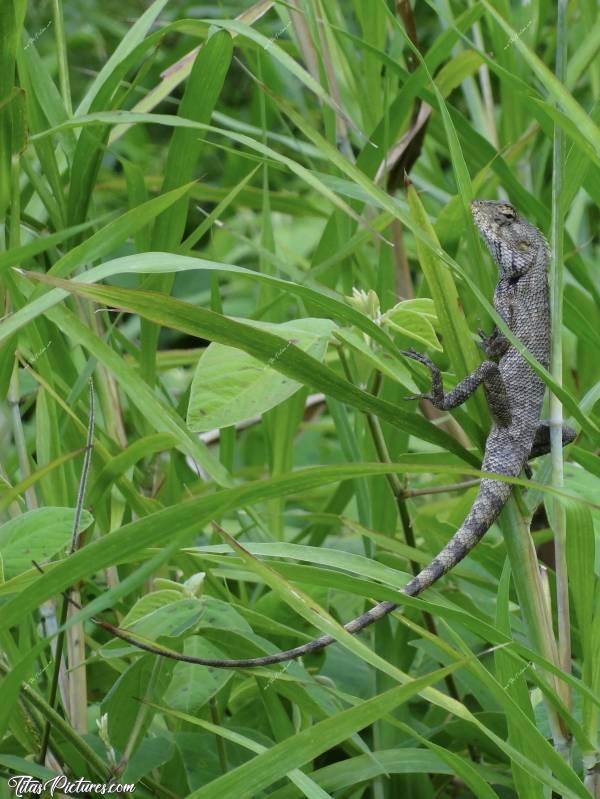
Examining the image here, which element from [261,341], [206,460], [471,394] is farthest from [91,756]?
[471,394]

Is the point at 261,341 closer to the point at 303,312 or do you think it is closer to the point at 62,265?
the point at 62,265

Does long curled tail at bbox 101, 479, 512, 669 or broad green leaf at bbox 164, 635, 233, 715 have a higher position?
long curled tail at bbox 101, 479, 512, 669

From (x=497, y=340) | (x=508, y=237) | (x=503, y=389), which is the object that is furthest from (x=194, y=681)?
(x=508, y=237)

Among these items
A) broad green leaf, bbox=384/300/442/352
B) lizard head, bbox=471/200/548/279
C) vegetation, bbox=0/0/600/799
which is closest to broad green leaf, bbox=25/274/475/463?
vegetation, bbox=0/0/600/799

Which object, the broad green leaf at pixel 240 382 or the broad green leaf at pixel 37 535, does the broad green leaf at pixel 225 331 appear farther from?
the broad green leaf at pixel 37 535

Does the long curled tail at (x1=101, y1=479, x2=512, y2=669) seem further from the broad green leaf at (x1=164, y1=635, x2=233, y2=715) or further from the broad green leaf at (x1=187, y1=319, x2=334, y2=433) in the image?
the broad green leaf at (x1=187, y1=319, x2=334, y2=433)

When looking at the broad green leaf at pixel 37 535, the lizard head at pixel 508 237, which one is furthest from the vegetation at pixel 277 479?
the lizard head at pixel 508 237

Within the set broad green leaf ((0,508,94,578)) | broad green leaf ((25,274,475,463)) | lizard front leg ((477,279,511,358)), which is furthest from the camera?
lizard front leg ((477,279,511,358))
